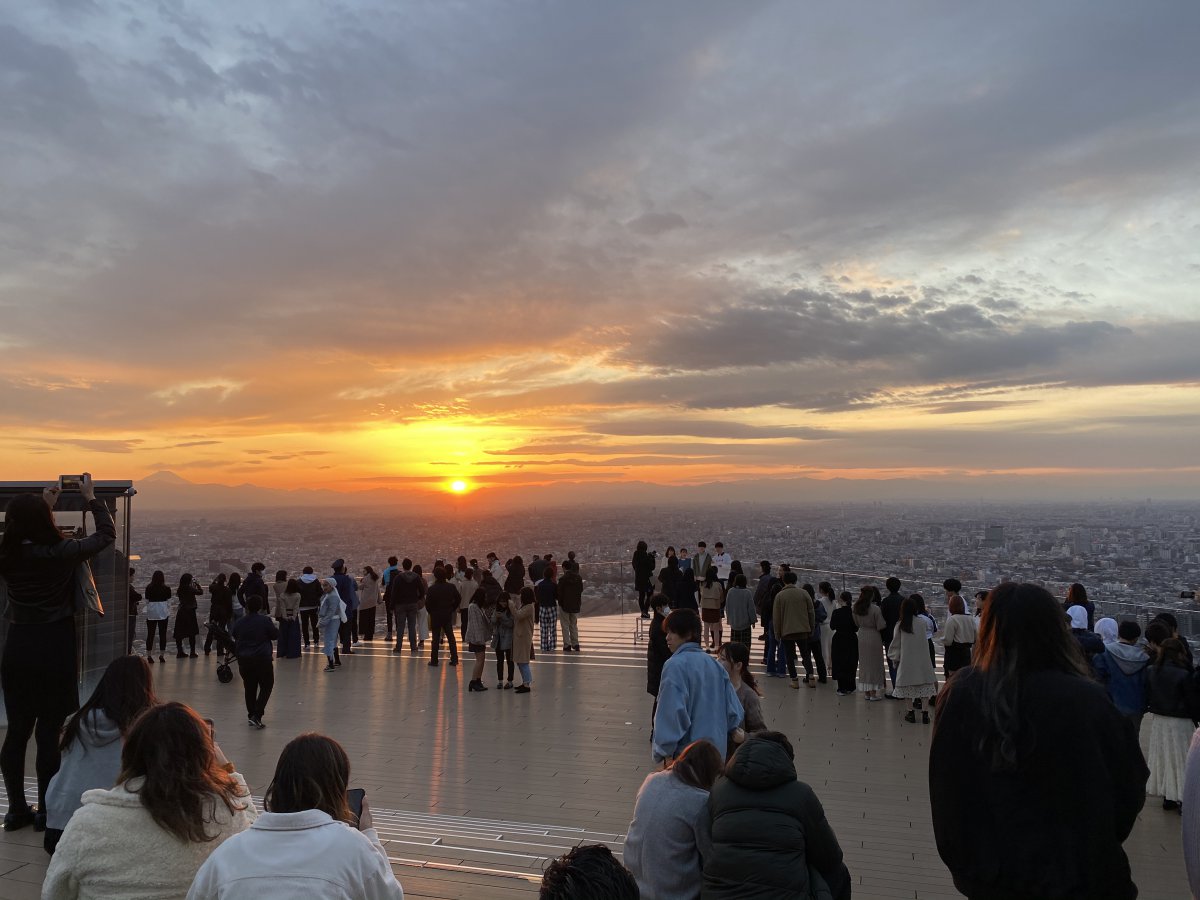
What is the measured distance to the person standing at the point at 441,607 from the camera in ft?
47.0

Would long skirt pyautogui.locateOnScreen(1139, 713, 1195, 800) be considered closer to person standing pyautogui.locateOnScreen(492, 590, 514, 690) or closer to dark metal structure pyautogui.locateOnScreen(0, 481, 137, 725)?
person standing pyautogui.locateOnScreen(492, 590, 514, 690)

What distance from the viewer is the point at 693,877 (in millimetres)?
3738

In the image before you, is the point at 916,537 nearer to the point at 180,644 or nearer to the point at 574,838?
the point at 180,644

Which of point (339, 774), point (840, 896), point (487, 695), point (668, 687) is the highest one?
point (339, 774)

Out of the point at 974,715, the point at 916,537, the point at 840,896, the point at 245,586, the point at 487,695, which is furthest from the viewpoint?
the point at 916,537

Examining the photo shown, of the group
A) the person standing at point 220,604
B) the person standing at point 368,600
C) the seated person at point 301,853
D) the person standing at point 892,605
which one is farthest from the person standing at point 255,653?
the seated person at point 301,853

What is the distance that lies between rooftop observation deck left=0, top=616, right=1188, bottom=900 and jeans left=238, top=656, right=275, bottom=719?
0.27 meters

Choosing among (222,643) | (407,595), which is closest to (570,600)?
(407,595)

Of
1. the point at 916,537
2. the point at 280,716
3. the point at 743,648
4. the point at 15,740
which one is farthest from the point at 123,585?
the point at 916,537

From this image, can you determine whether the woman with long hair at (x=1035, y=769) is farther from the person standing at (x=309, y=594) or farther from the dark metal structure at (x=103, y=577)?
the person standing at (x=309, y=594)

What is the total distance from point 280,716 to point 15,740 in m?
6.11

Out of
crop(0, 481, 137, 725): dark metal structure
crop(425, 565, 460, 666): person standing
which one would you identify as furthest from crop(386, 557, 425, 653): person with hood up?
crop(0, 481, 137, 725): dark metal structure

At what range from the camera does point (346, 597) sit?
51.2 ft

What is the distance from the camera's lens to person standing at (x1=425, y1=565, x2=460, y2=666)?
47.0ft
